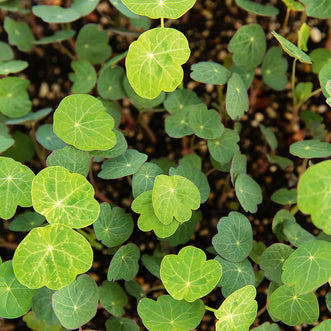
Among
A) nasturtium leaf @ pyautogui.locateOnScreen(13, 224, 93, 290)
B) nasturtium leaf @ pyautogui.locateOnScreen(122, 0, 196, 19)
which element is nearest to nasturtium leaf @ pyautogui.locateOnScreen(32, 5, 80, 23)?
nasturtium leaf @ pyautogui.locateOnScreen(122, 0, 196, 19)

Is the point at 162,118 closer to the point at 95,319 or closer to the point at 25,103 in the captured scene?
the point at 25,103

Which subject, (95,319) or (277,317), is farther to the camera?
(95,319)

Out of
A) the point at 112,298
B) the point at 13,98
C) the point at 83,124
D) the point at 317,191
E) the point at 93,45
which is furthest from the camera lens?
the point at 93,45

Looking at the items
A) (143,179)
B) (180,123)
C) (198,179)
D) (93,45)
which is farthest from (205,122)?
(93,45)

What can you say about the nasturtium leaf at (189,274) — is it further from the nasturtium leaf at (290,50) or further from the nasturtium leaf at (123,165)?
the nasturtium leaf at (290,50)

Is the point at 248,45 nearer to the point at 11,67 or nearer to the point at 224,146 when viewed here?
the point at 224,146

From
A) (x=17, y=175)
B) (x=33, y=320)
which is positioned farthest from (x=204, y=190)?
(x=33, y=320)
